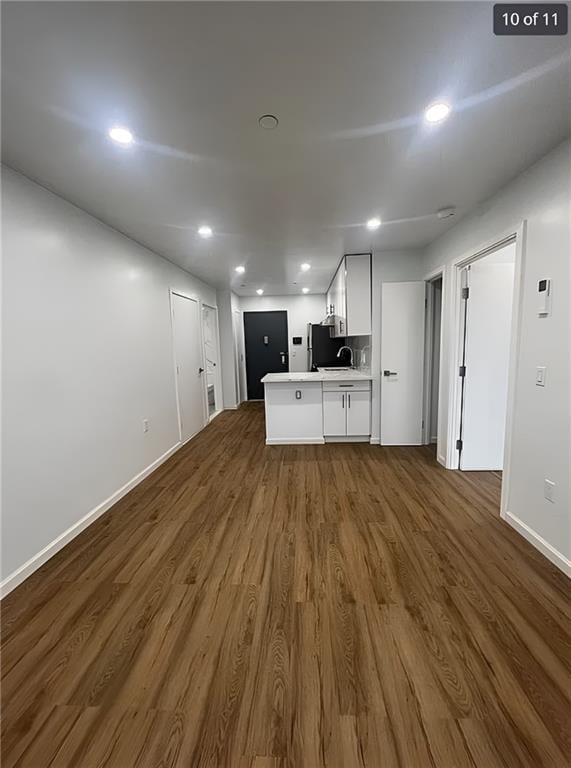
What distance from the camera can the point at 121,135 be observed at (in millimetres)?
1622

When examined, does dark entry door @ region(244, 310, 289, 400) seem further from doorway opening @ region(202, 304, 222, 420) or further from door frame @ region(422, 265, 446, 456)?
door frame @ region(422, 265, 446, 456)

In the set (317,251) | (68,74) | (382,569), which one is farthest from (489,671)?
(317,251)

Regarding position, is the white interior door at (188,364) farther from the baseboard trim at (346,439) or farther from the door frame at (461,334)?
the door frame at (461,334)

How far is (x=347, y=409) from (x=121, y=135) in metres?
3.47

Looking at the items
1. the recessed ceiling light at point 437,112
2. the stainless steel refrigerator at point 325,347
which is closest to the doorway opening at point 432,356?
the stainless steel refrigerator at point 325,347

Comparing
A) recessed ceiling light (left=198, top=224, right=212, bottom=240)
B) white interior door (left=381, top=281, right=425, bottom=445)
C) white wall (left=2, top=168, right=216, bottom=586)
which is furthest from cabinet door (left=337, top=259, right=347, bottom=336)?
white wall (left=2, top=168, right=216, bottom=586)

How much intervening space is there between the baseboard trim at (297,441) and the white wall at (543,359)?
7.56 feet

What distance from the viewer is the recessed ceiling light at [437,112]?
1480mm

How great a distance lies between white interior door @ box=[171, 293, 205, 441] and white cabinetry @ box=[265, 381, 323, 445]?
47.9 inches

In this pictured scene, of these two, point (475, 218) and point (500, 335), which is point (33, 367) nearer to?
point (475, 218)

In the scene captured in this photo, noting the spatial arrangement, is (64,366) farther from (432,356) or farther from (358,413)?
(432,356)

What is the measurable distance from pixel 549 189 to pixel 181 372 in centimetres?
407

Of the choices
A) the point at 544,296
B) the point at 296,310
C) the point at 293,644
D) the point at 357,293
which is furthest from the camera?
the point at 296,310

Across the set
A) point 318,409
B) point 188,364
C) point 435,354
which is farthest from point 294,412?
point 435,354
